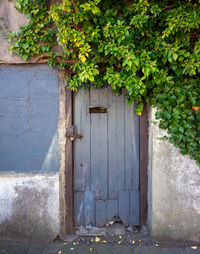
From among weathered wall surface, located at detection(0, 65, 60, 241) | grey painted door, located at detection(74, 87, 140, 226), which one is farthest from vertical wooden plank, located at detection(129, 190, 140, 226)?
weathered wall surface, located at detection(0, 65, 60, 241)

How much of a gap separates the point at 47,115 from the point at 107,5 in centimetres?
155

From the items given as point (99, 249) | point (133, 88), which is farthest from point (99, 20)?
point (99, 249)

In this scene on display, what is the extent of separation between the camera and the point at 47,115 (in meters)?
2.62

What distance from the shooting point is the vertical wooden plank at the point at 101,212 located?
2.75 m

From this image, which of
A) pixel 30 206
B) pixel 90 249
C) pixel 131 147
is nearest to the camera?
pixel 90 249

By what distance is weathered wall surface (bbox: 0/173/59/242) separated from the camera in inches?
101

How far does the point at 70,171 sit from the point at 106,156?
539mm

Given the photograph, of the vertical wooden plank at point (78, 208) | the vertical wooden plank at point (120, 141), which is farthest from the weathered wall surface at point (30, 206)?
the vertical wooden plank at point (120, 141)

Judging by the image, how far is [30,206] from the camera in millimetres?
2580

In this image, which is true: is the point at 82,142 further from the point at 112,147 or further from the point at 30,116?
the point at 30,116

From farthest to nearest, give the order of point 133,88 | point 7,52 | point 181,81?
point 7,52, point 181,81, point 133,88

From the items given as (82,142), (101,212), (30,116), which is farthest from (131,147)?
(30,116)

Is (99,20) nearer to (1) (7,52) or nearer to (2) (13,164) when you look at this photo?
(1) (7,52)

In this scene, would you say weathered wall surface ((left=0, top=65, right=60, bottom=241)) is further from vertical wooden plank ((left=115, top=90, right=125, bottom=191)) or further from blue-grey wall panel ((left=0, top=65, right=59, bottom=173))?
vertical wooden plank ((left=115, top=90, right=125, bottom=191))
